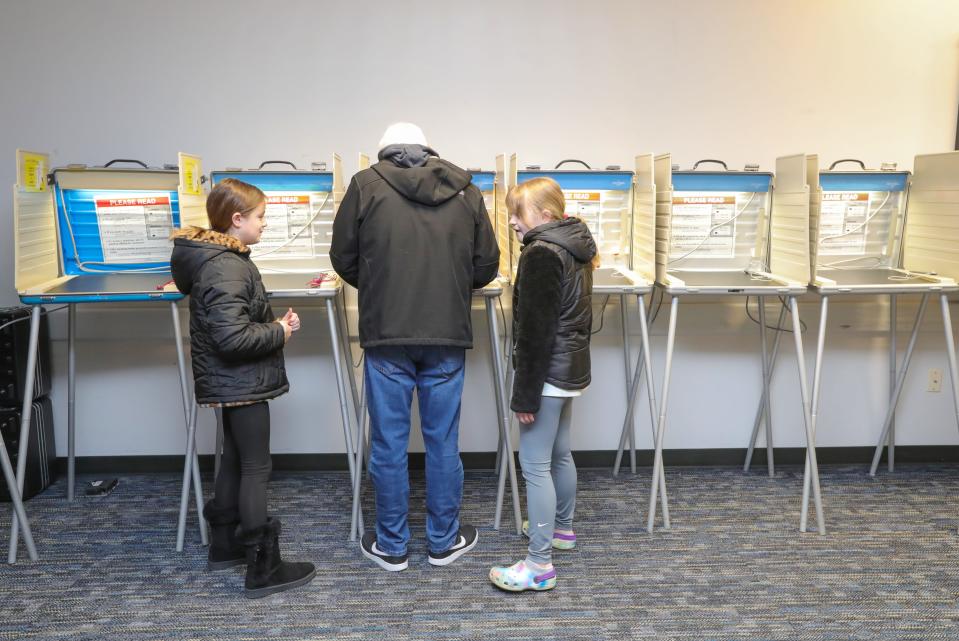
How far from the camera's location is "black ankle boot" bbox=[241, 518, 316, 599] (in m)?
2.29

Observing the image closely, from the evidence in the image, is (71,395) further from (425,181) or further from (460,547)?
(425,181)

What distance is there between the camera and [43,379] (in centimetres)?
316

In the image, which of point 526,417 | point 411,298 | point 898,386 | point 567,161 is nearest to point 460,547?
point 526,417

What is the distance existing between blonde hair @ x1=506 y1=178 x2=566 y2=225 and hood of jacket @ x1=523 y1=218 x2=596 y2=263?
5 centimetres

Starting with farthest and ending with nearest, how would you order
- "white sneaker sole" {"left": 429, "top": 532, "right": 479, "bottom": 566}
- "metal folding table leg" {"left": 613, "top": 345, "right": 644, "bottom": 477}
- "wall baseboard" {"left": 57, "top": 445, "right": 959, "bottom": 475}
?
"wall baseboard" {"left": 57, "top": 445, "right": 959, "bottom": 475}
"metal folding table leg" {"left": 613, "top": 345, "right": 644, "bottom": 477}
"white sneaker sole" {"left": 429, "top": 532, "right": 479, "bottom": 566}

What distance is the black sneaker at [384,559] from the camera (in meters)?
2.46

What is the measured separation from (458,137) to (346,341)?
100 centimetres

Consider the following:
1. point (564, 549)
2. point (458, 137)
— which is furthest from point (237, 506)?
point (458, 137)

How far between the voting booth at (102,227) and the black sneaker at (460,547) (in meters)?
0.87

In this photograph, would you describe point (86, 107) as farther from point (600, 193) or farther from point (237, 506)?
point (600, 193)

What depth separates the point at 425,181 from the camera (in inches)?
88.9

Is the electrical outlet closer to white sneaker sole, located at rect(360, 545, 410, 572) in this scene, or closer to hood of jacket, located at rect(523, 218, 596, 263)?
hood of jacket, located at rect(523, 218, 596, 263)

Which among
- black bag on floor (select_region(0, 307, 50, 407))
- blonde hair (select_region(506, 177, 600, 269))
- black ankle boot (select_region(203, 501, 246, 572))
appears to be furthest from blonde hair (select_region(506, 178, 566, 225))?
black bag on floor (select_region(0, 307, 50, 407))

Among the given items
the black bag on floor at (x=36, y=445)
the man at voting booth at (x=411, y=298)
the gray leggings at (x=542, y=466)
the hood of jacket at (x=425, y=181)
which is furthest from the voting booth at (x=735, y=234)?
the black bag on floor at (x=36, y=445)
